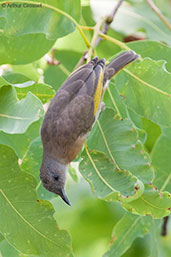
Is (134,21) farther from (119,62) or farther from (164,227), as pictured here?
(164,227)

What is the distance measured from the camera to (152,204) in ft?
8.32

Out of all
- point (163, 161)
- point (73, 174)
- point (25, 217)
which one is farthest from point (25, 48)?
point (163, 161)

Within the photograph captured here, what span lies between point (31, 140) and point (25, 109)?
81 centimetres

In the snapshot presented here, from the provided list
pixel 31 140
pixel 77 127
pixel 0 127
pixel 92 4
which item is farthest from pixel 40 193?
pixel 92 4

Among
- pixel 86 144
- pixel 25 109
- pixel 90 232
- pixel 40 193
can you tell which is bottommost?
pixel 90 232

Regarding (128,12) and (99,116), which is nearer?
(99,116)

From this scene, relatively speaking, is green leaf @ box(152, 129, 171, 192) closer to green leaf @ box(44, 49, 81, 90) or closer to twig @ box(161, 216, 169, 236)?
twig @ box(161, 216, 169, 236)

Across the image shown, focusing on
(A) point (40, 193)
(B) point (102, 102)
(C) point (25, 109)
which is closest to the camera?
(C) point (25, 109)

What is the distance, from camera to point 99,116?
312 centimetres

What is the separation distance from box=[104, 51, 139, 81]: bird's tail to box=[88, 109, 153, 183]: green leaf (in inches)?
12.4

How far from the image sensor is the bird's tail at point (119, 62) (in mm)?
2979

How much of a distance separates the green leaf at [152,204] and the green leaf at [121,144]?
6.0 inches

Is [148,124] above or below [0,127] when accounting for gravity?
below

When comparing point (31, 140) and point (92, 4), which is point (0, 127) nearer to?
point (31, 140)
